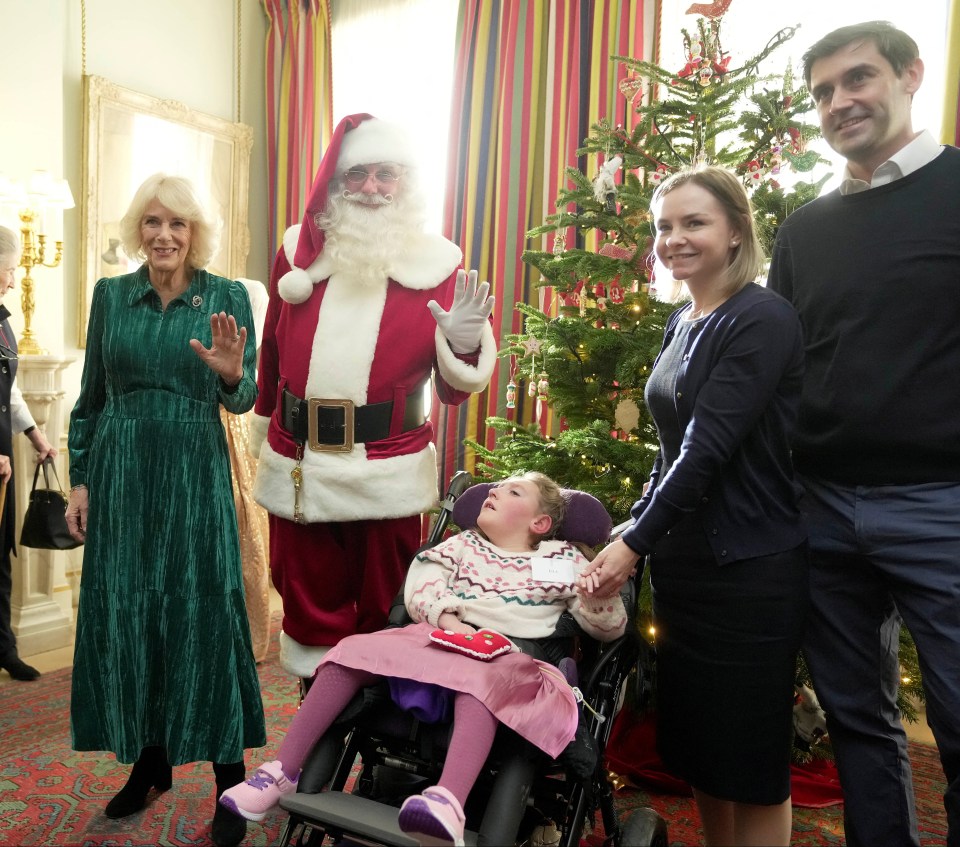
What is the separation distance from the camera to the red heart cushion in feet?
5.62

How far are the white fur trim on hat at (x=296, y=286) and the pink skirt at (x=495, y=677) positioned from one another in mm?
987

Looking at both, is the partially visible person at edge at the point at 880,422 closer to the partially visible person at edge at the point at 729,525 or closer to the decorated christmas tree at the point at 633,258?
the partially visible person at edge at the point at 729,525

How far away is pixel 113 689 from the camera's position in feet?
7.14

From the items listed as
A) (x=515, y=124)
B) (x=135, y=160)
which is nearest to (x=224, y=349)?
(x=515, y=124)

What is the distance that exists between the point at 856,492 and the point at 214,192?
437 cm

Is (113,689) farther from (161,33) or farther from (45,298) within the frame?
(161,33)

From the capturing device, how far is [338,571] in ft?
7.76

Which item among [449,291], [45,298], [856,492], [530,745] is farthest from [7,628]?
[856,492]

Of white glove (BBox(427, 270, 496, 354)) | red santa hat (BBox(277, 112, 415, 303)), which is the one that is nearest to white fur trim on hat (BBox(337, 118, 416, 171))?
red santa hat (BBox(277, 112, 415, 303))

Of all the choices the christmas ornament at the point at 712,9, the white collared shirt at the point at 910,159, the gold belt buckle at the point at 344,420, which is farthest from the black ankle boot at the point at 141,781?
the christmas ornament at the point at 712,9

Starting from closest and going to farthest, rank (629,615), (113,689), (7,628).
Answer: (629,615)
(113,689)
(7,628)

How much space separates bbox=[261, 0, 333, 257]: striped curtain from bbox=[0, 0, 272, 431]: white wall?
15 cm

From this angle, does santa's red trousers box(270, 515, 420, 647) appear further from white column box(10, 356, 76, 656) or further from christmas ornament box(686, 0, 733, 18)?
white column box(10, 356, 76, 656)

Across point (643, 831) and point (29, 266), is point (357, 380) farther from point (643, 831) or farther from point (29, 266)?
point (29, 266)
